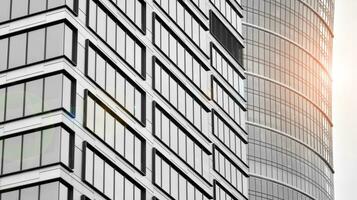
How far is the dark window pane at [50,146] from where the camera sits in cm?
7212

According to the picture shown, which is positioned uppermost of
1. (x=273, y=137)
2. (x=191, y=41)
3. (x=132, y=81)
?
(x=273, y=137)

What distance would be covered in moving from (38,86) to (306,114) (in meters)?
127

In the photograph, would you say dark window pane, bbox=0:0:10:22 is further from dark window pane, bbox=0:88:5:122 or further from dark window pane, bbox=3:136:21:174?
dark window pane, bbox=3:136:21:174

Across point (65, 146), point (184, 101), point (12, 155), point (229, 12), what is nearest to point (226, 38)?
point (229, 12)

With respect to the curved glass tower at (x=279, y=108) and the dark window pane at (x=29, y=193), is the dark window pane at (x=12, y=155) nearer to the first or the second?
the dark window pane at (x=29, y=193)

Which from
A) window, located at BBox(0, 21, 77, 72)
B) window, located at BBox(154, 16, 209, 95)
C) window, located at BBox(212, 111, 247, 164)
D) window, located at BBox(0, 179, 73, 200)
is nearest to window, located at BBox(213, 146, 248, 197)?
window, located at BBox(212, 111, 247, 164)

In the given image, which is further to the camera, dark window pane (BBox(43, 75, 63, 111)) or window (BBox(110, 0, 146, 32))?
window (BBox(110, 0, 146, 32))

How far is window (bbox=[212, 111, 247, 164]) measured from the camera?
99.1 metres

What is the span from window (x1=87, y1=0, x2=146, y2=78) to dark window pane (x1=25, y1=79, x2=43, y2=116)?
18.6ft

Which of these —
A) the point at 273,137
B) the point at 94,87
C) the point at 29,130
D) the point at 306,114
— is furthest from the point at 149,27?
the point at 306,114

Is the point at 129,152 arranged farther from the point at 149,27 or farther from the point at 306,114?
the point at 306,114

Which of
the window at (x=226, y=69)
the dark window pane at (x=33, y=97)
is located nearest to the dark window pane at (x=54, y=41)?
the dark window pane at (x=33, y=97)

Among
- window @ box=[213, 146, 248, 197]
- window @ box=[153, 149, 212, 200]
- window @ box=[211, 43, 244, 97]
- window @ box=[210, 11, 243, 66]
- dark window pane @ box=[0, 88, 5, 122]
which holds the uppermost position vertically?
window @ box=[210, 11, 243, 66]

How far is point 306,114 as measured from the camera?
651 feet
